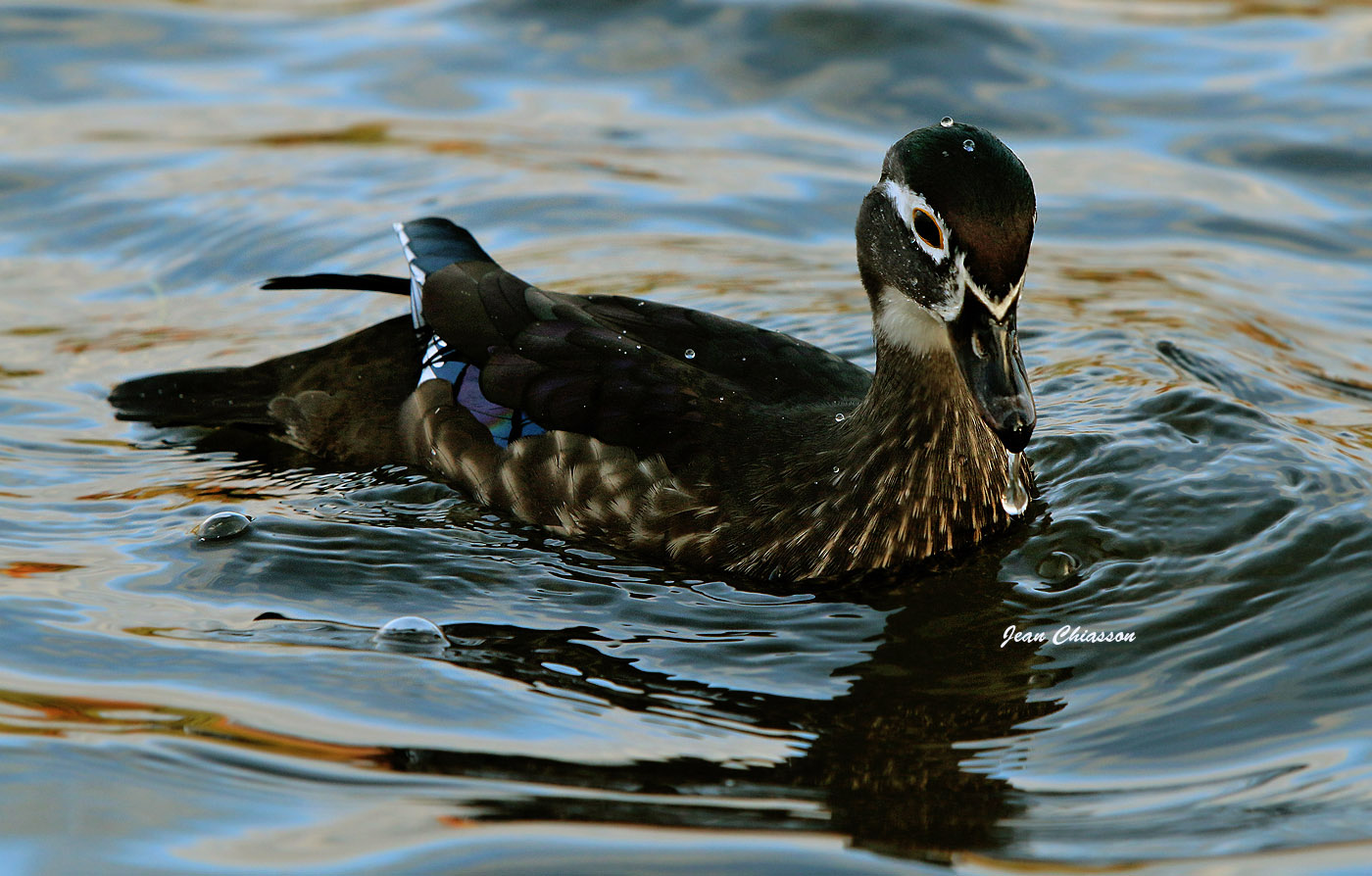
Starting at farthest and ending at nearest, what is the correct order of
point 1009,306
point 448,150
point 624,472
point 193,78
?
point 193,78 → point 448,150 → point 624,472 → point 1009,306

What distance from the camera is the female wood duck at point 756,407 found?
4.48 meters

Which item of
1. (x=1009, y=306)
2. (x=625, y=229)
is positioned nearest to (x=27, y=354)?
(x=625, y=229)

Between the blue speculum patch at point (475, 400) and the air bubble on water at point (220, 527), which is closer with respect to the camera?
the air bubble on water at point (220, 527)

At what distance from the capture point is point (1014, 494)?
516cm

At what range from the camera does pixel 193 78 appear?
418 inches

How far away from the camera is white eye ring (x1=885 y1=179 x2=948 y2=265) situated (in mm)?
4480

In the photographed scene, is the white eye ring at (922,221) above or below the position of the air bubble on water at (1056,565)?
above

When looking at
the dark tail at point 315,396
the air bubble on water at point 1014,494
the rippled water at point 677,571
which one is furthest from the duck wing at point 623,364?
the air bubble on water at point 1014,494

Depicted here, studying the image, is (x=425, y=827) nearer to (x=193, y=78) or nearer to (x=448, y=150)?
(x=448, y=150)

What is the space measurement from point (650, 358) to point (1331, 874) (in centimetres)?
268

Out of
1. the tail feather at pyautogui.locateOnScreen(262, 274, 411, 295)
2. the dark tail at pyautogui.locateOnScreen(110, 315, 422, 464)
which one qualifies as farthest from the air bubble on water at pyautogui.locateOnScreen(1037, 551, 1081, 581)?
the tail feather at pyautogui.locateOnScreen(262, 274, 411, 295)

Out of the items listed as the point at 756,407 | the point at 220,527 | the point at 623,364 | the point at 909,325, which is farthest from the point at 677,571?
the point at 220,527

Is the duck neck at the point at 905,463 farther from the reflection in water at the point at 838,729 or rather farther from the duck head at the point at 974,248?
the duck head at the point at 974,248

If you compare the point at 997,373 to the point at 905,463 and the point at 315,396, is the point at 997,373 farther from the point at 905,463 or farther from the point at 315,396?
the point at 315,396
